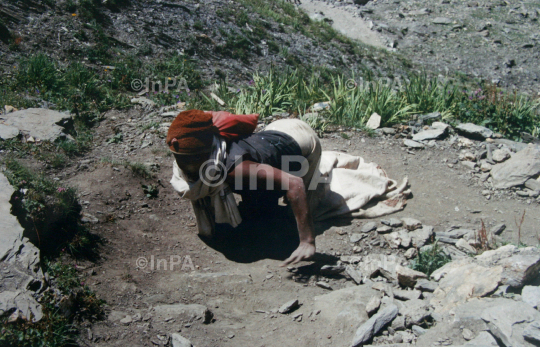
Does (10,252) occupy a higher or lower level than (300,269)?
higher

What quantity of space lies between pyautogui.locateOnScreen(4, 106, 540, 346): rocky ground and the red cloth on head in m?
0.86

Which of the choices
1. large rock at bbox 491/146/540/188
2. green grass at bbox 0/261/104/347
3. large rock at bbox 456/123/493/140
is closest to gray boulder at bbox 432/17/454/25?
large rock at bbox 456/123/493/140

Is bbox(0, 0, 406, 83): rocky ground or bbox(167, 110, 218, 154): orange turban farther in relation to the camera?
bbox(0, 0, 406, 83): rocky ground

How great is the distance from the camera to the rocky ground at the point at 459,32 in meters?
11.1

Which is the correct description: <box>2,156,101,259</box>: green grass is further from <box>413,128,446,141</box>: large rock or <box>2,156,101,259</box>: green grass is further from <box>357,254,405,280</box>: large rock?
<box>413,128,446,141</box>: large rock

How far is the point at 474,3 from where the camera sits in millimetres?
14023

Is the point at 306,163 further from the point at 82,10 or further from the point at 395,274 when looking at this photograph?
the point at 82,10

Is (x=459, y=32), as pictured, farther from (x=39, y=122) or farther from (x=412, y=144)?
(x=39, y=122)

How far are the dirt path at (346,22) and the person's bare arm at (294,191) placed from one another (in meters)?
10.0

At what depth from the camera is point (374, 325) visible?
256 cm

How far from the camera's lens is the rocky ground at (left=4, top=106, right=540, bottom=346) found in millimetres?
2566

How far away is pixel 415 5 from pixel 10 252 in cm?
1468

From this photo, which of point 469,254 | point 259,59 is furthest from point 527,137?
point 259,59

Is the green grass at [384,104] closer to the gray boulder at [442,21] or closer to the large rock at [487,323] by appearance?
the large rock at [487,323]
